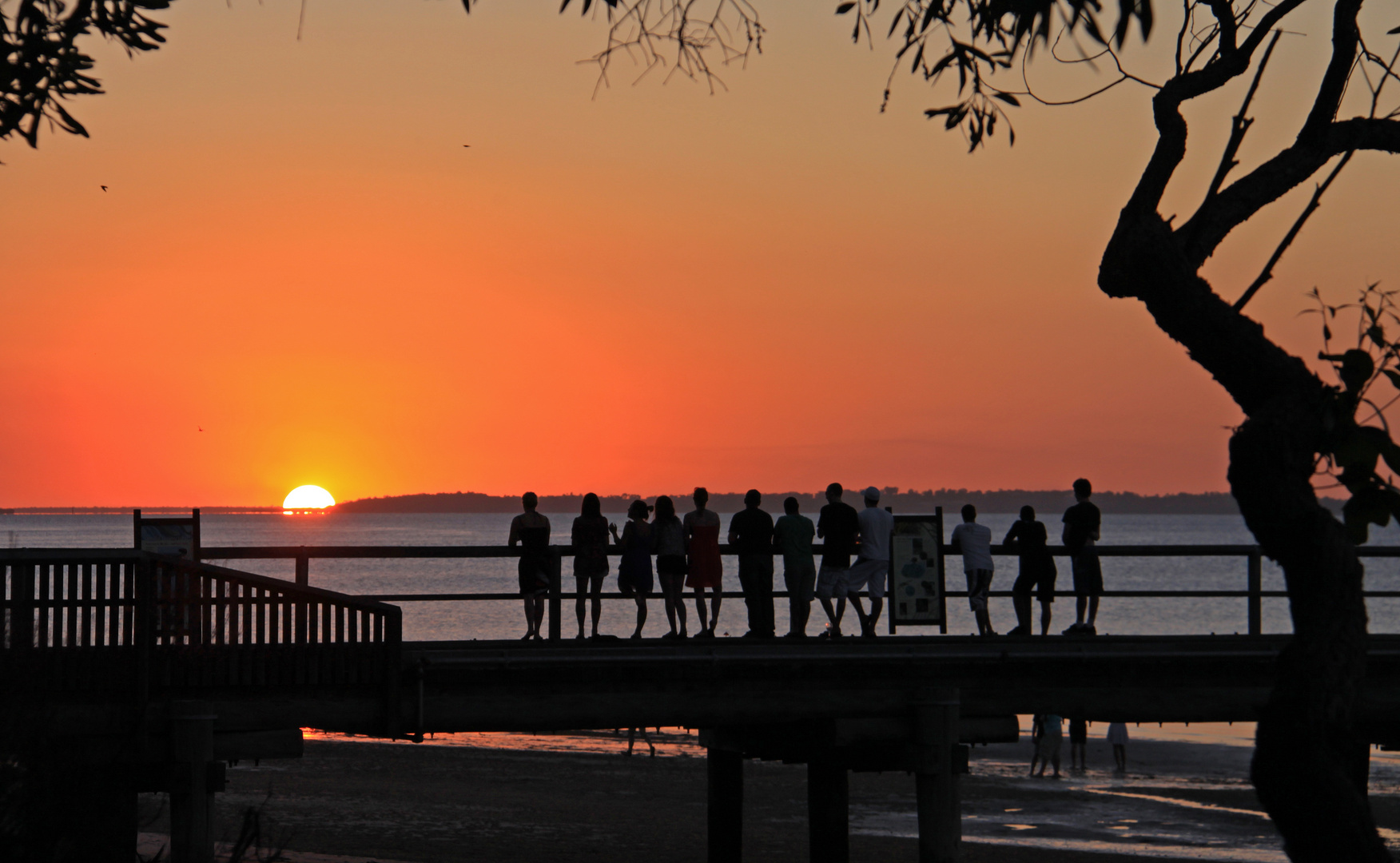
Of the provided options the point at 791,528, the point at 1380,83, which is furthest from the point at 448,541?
the point at 1380,83

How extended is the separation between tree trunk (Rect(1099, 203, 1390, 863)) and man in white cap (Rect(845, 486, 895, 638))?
11672 millimetres

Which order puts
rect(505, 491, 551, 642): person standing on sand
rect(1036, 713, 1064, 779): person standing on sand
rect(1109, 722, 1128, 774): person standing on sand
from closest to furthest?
rect(505, 491, 551, 642): person standing on sand
rect(1036, 713, 1064, 779): person standing on sand
rect(1109, 722, 1128, 774): person standing on sand

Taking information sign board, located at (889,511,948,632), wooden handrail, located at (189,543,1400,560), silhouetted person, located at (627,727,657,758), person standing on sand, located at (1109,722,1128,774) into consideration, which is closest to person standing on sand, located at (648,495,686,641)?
wooden handrail, located at (189,543,1400,560)

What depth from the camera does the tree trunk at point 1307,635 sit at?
5340mm

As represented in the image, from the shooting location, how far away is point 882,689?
512 inches

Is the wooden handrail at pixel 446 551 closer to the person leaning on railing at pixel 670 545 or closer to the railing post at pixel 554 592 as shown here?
the railing post at pixel 554 592

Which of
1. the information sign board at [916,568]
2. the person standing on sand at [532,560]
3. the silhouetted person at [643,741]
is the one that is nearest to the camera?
the person standing on sand at [532,560]

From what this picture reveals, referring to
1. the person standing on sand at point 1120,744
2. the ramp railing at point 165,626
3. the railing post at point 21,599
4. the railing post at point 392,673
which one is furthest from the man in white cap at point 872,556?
the person standing on sand at point 1120,744

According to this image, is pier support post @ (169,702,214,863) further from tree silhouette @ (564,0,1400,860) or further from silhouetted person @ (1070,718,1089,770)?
silhouetted person @ (1070,718,1089,770)

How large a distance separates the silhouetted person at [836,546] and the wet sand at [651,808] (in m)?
4.33

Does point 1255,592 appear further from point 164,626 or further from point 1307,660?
point 1307,660

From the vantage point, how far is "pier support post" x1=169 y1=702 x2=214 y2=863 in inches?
415

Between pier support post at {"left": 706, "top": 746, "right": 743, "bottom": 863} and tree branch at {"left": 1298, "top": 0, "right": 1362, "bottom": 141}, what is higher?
tree branch at {"left": 1298, "top": 0, "right": 1362, "bottom": 141}

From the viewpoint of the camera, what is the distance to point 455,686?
12.2m
